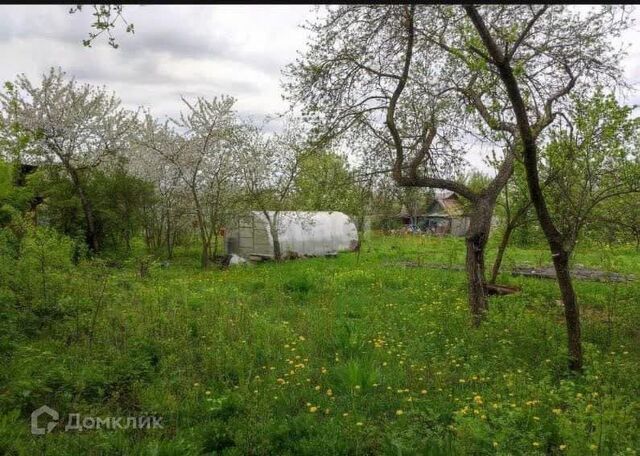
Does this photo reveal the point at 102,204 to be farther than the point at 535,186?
Yes

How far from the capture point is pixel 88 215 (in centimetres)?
1688

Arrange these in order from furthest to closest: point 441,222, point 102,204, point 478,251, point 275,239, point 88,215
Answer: point 441,222 → point 275,239 → point 102,204 → point 88,215 → point 478,251

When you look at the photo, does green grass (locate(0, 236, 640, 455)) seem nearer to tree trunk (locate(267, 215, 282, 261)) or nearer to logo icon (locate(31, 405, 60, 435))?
logo icon (locate(31, 405, 60, 435))

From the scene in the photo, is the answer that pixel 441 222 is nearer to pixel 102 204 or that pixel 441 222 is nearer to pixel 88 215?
pixel 102 204

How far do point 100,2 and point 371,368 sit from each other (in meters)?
4.34

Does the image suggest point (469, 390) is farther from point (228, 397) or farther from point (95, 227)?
point (95, 227)

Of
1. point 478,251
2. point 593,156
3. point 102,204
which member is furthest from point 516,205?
point 102,204

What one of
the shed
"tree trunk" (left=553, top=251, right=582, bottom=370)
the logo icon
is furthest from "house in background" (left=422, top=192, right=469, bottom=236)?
the logo icon

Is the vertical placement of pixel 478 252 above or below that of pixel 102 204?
below

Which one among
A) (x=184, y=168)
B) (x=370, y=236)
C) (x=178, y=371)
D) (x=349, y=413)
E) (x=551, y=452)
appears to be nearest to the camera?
(x=551, y=452)

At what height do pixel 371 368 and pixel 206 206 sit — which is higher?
pixel 206 206

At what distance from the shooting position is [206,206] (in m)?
21.2

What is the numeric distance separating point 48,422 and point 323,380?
268cm

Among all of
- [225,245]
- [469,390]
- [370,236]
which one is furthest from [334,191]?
[370,236]
